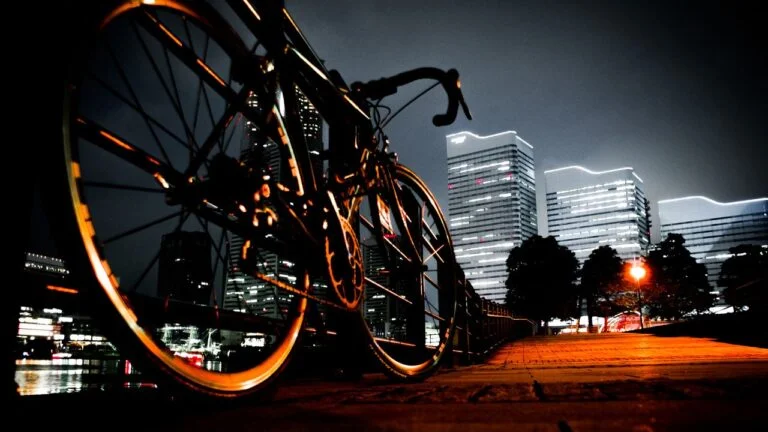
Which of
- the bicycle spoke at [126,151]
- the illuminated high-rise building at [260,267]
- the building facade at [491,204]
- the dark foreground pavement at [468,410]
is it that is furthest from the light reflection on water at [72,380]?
the building facade at [491,204]

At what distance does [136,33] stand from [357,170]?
1.93 meters

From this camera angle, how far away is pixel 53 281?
1410mm

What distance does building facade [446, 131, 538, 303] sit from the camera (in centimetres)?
16388

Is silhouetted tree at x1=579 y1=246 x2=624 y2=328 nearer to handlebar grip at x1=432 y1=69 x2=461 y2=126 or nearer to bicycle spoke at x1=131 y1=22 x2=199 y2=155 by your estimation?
handlebar grip at x1=432 y1=69 x2=461 y2=126

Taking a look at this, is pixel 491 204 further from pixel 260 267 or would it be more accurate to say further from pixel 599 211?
pixel 260 267

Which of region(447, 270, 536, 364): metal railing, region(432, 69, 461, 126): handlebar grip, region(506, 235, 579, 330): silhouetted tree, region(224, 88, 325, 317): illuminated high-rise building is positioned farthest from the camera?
region(506, 235, 579, 330): silhouetted tree

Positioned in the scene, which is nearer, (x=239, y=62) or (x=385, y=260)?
(x=239, y=62)

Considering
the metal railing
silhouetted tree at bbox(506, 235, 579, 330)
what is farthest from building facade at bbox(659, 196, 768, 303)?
the metal railing

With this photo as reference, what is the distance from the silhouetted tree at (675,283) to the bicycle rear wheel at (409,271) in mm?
46363

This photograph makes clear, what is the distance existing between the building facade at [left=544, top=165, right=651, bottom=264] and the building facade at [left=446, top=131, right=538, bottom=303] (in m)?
9.80

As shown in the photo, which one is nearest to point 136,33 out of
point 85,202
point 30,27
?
point 30,27

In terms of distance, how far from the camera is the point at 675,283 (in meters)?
45.8

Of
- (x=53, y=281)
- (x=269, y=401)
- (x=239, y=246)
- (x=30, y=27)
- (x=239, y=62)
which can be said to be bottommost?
(x=269, y=401)

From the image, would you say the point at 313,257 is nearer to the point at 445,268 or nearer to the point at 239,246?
the point at 239,246
